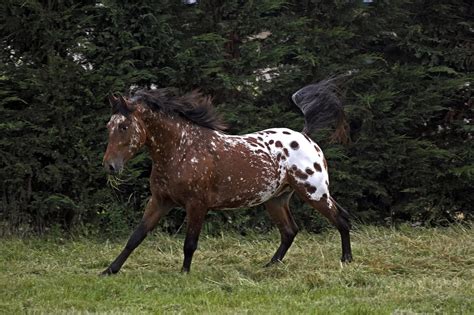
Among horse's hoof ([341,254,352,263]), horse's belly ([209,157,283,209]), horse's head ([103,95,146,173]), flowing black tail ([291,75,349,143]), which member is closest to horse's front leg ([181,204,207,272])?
horse's belly ([209,157,283,209])

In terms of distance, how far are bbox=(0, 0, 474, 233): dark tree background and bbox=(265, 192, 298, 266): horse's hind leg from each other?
6.77 ft

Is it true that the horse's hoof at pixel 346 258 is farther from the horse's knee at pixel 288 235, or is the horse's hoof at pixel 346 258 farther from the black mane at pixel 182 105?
the black mane at pixel 182 105

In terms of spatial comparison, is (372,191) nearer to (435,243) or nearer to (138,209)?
(435,243)

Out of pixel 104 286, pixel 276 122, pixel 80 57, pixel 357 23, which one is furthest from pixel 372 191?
pixel 104 286

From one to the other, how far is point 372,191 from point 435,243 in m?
2.42

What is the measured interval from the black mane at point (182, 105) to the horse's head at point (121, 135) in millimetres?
231

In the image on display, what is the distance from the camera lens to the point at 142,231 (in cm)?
712

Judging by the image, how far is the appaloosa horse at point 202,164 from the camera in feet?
23.0

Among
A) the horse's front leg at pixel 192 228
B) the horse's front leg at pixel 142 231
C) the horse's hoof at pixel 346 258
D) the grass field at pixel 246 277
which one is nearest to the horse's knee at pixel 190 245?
the horse's front leg at pixel 192 228

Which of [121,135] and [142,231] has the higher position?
[121,135]

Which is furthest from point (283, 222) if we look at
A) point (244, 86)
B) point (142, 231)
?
point (244, 86)

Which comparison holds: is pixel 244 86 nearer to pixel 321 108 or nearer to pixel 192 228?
pixel 321 108

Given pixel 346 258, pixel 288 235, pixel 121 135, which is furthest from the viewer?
pixel 288 235

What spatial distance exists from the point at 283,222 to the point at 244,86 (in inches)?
116
